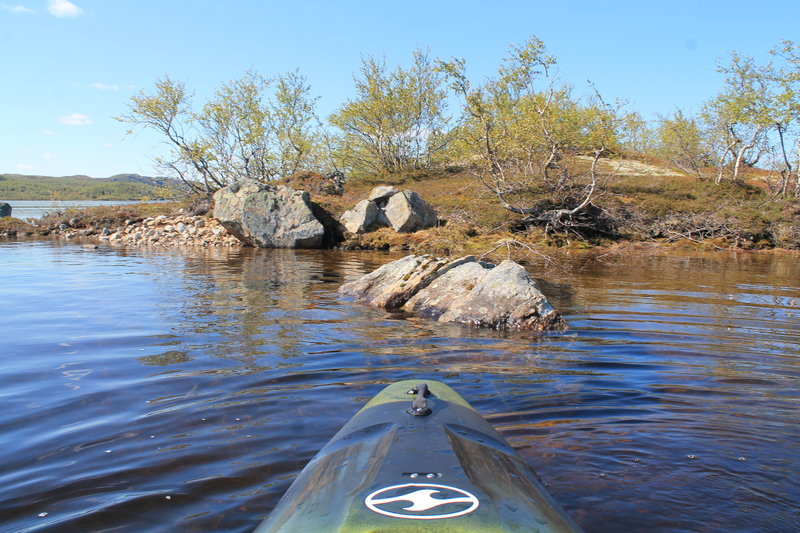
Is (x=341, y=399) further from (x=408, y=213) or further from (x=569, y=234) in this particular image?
(x=569, y=234)

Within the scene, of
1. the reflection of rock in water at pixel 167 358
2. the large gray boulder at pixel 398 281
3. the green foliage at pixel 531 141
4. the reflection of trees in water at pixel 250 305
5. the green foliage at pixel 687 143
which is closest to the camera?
the reflection of rock in water at pixel 167 358

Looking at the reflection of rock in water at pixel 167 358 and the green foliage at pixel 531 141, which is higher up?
the green foliage at pixel 531 141

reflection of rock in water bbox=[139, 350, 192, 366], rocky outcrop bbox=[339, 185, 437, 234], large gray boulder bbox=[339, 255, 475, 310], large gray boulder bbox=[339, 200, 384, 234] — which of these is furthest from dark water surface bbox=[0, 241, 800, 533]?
→ large gray boulder bbox=[339, 200, 384, 234]

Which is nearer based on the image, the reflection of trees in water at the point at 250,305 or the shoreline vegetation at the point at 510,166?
the reflection of trees in water at the point at 250,305

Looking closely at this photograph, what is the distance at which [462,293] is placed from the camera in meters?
7.89

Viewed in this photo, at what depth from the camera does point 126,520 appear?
2.49 m

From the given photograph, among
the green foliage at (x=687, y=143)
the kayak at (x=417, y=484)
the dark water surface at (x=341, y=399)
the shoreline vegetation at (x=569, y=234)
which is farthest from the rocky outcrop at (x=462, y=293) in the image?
the green foliage at (x=687, y=143)

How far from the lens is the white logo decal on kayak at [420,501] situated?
5.20 feet

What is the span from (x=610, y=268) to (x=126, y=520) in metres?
12.5

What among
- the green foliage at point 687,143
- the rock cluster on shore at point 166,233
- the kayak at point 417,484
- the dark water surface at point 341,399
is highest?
the green foliage at point 687,143

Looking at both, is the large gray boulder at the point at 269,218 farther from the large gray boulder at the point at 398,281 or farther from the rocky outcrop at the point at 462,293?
the large gray boulder at the point at 398,281

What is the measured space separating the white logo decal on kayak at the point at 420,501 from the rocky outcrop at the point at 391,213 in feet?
56.8

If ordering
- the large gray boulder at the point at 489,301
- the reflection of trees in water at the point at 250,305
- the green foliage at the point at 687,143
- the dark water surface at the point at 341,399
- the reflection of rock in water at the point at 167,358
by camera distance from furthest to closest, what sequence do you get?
1. the green foliage at the point at 687,143
2. the large gray boulder at the point at 489,301
3. the reflection of trees in water at the point at 250,305
4. the reflection of rock in water at the point at 167,358
5. the dark water surface at the point at 341,399

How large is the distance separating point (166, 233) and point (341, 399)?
→ 20696 mm
